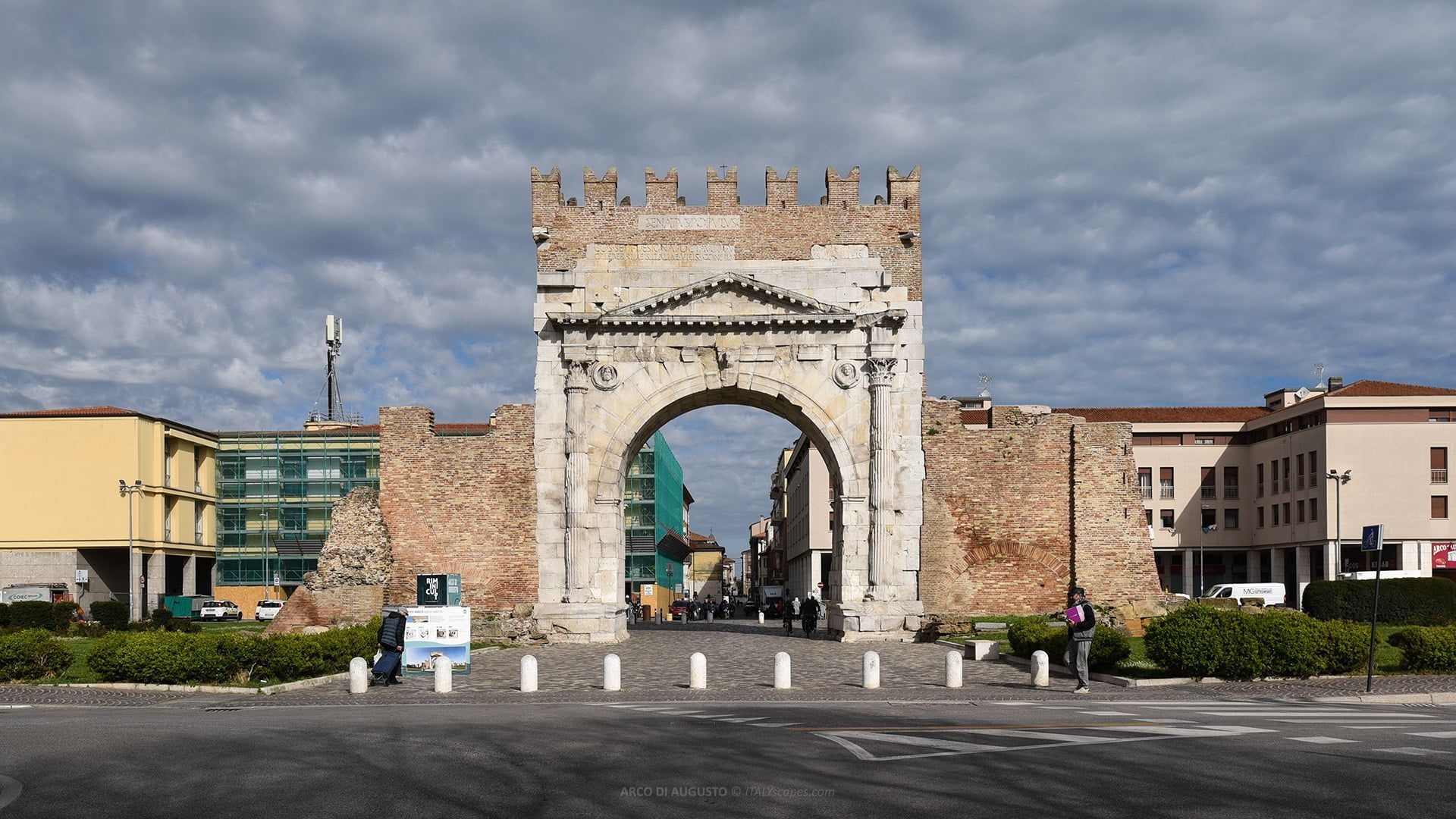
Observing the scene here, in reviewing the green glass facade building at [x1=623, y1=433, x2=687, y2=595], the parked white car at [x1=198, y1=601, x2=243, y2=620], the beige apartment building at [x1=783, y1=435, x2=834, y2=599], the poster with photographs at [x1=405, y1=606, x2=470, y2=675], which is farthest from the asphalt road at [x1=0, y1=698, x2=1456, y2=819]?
the green glass facade building at [x1=623, y1=433, x2=687, y2=595]

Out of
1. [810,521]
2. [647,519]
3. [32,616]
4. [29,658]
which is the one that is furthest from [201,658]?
[810,521]

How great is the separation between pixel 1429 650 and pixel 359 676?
56.1 feet

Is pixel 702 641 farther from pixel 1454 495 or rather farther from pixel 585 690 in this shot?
pixel 1454 495

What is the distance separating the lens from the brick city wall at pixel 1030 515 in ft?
113

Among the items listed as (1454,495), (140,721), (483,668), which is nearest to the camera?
(140,721)

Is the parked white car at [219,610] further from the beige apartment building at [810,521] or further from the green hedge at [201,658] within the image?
the green hedge at [201,658]

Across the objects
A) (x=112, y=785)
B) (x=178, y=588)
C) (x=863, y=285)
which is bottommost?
(x=178, y=588)

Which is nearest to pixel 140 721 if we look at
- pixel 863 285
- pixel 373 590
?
pixel 373 590

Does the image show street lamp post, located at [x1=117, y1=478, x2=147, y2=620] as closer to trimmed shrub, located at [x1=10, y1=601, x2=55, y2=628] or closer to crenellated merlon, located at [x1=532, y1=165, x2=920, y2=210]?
trimmed shrub, located at [x1=10, y1=601, x2=55, y2=628]

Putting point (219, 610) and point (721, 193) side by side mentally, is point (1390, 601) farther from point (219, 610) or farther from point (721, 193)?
point (219, 610)

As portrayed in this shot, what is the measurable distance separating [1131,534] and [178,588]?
55333mm

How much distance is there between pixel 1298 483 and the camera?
6838 centimetres

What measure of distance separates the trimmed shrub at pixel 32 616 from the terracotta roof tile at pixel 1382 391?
5749 cm

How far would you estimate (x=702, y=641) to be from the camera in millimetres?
33250
